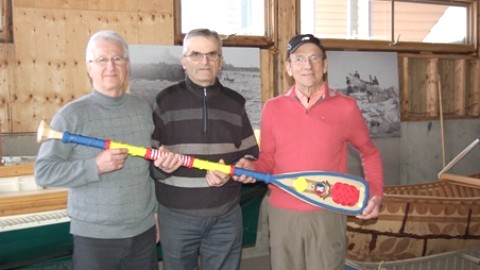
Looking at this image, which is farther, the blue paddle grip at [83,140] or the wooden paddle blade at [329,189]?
the wooden paddle blade at [329,189]

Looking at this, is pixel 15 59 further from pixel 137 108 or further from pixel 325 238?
pixel 325 238

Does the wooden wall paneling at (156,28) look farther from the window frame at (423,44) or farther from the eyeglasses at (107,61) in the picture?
the eyeglasses at (107,61)

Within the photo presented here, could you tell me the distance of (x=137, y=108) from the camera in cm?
187

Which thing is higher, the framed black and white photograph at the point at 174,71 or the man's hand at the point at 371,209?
the framed black and white photograph at the point at 174,71

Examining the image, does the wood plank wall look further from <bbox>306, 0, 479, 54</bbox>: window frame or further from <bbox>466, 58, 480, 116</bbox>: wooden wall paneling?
<bbox>466, 58, 480, 116</bbox>: wooden wall paneling

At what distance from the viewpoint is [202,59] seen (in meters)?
1.91

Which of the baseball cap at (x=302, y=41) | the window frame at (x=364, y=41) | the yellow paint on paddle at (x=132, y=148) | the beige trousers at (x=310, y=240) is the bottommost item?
the beige trousers at (x=310, y=240)

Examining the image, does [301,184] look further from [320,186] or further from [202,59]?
[202,59]

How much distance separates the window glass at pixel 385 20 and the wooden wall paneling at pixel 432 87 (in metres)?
0.28

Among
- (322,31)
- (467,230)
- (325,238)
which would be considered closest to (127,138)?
(325,238)

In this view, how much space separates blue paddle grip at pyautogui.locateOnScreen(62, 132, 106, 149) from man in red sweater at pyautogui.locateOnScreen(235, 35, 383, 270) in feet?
1.91

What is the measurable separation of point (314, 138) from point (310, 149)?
0.05 meters

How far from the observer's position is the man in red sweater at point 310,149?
6.37 feet

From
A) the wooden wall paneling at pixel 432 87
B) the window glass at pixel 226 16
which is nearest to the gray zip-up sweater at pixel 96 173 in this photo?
the window glass at pixel 226 16
